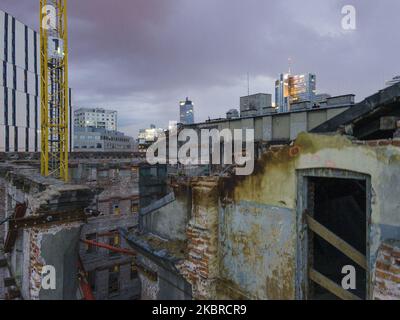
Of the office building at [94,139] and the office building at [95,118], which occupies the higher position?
the office building at [95,118]

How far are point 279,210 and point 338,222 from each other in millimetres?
2778

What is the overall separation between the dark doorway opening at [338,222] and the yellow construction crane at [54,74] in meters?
20.0

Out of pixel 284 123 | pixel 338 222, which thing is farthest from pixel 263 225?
pixel 284 123

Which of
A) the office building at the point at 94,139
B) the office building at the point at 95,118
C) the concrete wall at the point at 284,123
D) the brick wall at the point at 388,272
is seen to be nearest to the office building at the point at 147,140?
the office building at the point at 94,139

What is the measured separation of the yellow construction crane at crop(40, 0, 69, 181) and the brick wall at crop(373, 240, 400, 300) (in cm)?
2194

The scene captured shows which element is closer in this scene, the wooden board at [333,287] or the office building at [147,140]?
the wooden board at [333,287]

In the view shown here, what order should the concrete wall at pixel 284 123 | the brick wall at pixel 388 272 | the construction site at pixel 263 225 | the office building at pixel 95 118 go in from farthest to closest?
the office building at pixel 95 118 < the concrete wall at pixel 284 123 < the construction site at pixel 263 225 < the brick wall at pixel 388 272

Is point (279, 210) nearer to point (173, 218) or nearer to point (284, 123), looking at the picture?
point (173, 218)

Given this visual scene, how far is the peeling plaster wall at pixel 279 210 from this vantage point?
3.57 meters

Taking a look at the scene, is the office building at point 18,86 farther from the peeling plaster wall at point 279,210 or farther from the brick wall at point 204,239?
the peeling plaster wall at point 279,210

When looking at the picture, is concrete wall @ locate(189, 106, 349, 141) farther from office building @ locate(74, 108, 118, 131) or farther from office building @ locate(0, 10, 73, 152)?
office building @ locate(74, 108, 118, 131)

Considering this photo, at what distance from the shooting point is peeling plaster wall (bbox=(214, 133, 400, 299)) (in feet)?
11.7

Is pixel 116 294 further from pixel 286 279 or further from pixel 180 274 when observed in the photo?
pixel 286 279

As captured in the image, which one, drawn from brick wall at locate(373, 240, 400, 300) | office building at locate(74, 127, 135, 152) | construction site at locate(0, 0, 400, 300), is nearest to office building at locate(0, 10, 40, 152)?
office building at locate(74, 127, 135, 152)
